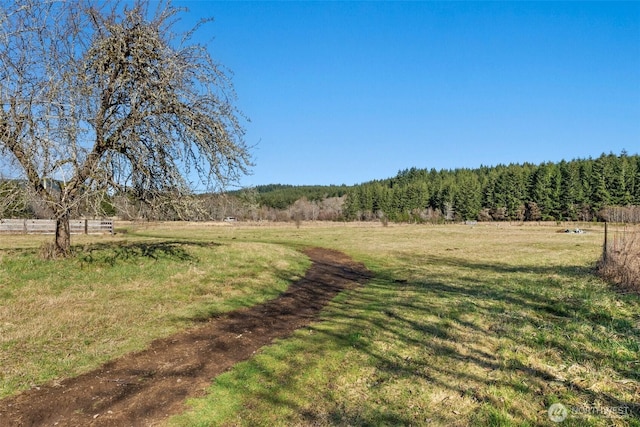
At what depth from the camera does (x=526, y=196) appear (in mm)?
111188

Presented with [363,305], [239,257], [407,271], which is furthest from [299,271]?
[363,305]

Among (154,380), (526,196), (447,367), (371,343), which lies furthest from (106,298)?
(526,196)

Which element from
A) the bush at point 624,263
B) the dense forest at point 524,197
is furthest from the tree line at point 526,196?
the bush at point 624,263

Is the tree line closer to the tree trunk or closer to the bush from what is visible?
the bush

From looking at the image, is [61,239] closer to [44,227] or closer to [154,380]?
[154,380]

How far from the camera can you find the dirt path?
5.09 m

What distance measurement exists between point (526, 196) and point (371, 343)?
395 ft

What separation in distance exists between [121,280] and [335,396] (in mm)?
9672

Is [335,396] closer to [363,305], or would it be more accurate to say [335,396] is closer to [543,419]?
[543,419]

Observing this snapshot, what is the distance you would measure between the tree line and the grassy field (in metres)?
74.5

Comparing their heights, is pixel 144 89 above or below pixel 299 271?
above

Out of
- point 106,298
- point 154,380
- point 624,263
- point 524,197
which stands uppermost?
point 524,197

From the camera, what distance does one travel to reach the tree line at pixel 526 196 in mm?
98438

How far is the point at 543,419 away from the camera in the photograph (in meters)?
4.49
